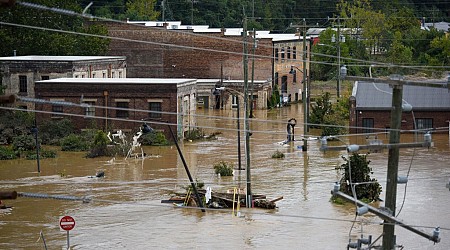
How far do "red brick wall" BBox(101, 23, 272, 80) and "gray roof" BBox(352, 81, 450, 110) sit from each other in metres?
16.9

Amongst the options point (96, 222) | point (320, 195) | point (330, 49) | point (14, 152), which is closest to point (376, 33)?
point (330, 49)

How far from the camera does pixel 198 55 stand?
227 ft

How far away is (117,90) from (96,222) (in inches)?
836

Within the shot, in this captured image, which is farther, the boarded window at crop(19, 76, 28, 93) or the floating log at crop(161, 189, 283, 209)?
the boarded window at crop(19, 76, 28, 93)

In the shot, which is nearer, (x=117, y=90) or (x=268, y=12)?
(x=117, y=90)

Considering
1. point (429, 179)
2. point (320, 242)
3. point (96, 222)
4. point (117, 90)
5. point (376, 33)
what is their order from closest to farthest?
point (320, 242) < point (96, 222) < point (429, 179) < point (117, 90) < point (376, 33)

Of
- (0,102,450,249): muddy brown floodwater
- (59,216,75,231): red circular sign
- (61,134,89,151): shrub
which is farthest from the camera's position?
(61,134,89,151): shrub

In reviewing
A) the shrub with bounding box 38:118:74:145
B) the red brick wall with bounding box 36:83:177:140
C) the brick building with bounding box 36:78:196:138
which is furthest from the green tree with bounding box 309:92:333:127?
the shrub with bounding box 38:118:74:145

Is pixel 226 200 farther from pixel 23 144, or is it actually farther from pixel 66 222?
pixel 23 144

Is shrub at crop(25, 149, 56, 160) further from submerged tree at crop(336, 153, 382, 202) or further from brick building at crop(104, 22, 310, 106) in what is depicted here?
brick building at crop(104, 22, 310, 106)

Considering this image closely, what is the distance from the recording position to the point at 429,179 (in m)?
37.2

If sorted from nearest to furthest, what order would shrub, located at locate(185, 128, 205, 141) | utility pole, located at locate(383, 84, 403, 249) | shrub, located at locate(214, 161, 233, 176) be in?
utility pole, located at locate(383, 84, 403, 249)
shrub, located at locate(214, 161, 233, 176)
shrub, located at locate(185, 128, 205, 141)

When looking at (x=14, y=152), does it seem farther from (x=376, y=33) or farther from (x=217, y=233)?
(x=376, y=33)

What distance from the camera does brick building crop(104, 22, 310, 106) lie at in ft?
223
